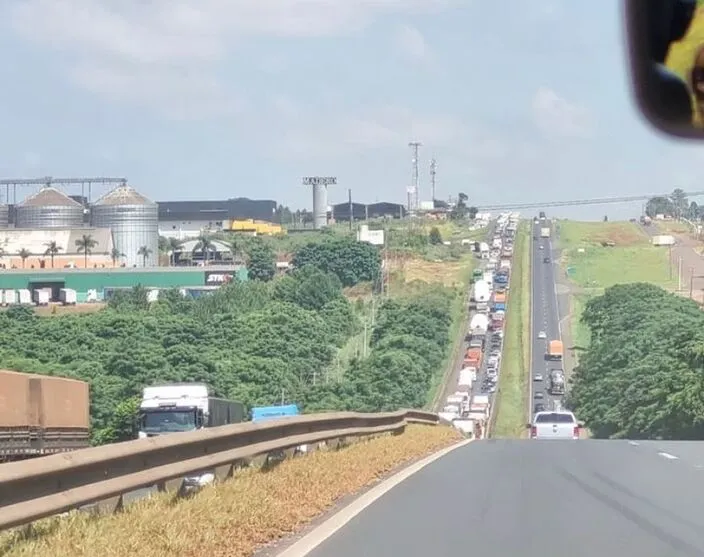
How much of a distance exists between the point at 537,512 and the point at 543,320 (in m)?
122

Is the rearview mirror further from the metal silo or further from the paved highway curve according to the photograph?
the metal silo

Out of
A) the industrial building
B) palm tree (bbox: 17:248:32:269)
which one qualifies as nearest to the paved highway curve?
the industrial building

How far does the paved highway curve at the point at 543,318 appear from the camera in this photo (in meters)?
106

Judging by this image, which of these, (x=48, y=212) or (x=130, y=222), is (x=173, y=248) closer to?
(x=130, y=222)

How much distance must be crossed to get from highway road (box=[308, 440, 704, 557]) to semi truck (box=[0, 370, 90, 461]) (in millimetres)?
9911

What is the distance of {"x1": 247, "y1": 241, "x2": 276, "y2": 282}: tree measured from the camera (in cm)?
15462

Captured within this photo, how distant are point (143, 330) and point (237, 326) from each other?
363 inches

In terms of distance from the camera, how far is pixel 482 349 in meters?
117

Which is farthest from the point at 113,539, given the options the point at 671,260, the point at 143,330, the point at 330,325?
the point at 671,260

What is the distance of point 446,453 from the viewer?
1141 inches

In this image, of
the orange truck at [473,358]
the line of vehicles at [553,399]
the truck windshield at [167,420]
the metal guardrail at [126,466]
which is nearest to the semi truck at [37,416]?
the truck windshield at [167,420]

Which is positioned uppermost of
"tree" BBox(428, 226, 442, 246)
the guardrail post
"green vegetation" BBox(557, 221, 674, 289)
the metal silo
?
the metal silo

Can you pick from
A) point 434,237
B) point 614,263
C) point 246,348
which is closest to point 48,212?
point 434,237

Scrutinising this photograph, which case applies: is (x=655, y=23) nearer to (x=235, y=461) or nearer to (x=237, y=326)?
(x=235, y=461)
